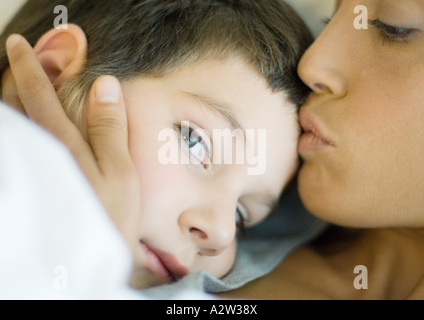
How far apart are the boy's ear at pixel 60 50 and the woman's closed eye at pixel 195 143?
23 cm

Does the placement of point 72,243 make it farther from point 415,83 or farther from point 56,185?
point 415,83

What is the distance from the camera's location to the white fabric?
0.57 m

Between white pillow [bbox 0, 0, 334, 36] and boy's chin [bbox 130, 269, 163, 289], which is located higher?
white pillow [bbox 0, 0, 334, 36]

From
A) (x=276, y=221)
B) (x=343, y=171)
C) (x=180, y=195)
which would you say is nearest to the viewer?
(x=180, y=195)

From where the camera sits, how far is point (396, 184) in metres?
0.88

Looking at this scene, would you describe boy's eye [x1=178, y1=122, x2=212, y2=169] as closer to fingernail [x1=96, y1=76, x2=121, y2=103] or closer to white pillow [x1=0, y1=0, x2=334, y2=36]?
fingernail [x1=96, y1=76, x2=121, y2=103]

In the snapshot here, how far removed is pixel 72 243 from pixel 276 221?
71 centimetres

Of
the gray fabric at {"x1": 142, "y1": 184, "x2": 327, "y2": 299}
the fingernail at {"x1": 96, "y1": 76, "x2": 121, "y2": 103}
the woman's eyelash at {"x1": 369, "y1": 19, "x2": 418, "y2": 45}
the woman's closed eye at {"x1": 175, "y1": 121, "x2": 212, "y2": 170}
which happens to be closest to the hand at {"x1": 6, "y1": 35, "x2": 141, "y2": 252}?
the fingernail at {"x1": 96, "y1": 76, "x2": 121, "y2": 103}

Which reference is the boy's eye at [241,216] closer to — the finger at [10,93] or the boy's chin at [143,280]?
the boy's chin at [143,280]

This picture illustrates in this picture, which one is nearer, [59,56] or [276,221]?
[59,56]

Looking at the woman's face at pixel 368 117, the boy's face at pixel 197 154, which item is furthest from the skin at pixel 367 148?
the boy's face at pixel 197 154

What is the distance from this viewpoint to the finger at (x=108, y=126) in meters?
0.71

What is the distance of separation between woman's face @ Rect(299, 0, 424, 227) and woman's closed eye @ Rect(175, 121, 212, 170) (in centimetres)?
23
